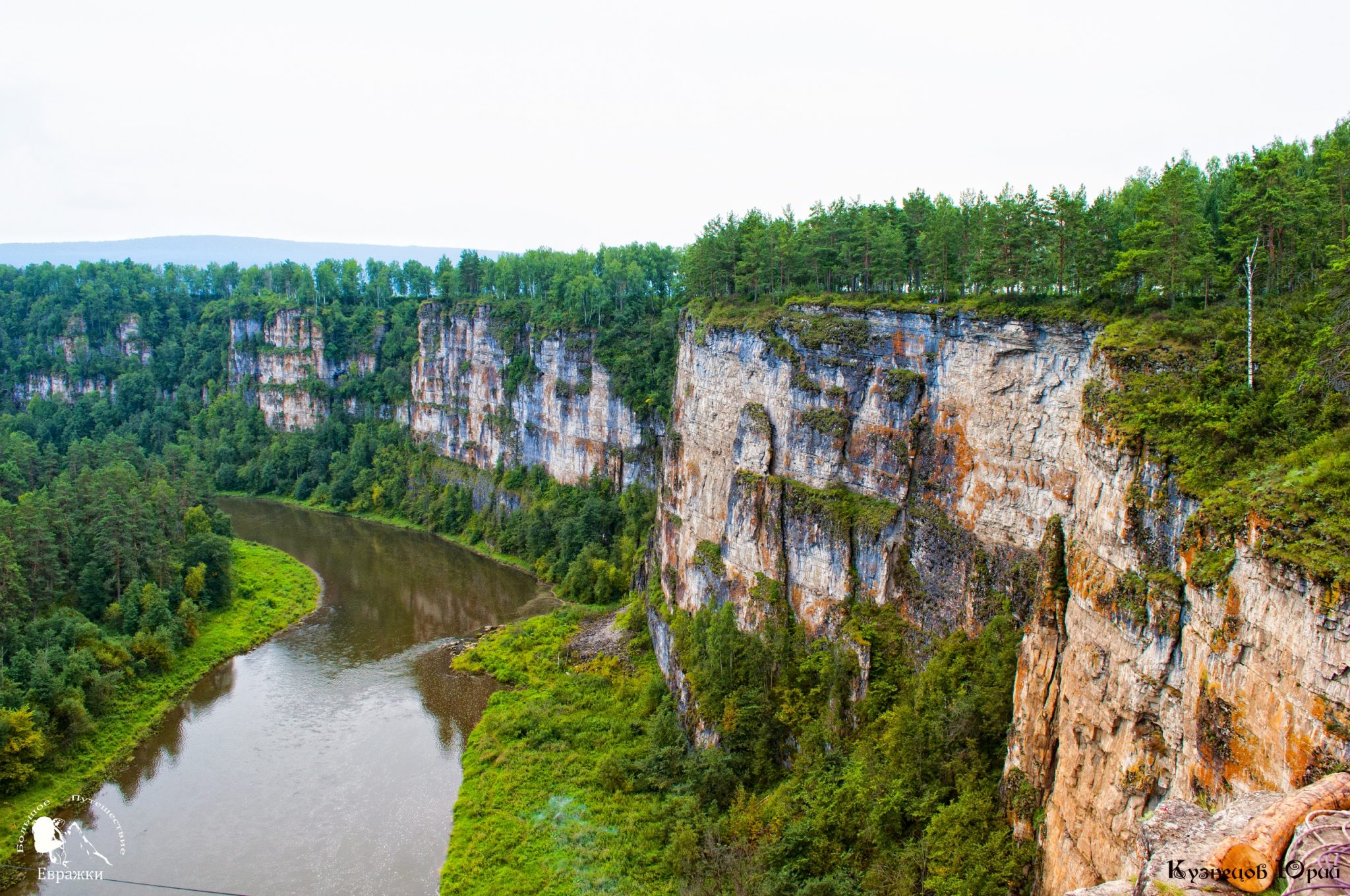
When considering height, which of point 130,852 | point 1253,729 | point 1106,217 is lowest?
point 130,852

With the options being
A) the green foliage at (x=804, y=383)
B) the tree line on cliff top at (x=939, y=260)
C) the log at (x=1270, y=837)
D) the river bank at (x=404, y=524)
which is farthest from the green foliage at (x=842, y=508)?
the river bank at (x=404, y=524)

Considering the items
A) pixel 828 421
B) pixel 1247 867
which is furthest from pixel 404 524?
pixel 1247 867

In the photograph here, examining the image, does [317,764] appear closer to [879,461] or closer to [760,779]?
[760,779]

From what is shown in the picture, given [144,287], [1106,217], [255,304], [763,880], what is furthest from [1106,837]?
[144,287]

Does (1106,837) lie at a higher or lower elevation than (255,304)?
lower

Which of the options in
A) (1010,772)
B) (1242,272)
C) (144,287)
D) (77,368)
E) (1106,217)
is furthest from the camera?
(144,287)

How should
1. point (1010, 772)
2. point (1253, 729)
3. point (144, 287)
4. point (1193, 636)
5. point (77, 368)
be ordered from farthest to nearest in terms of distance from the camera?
point (144, 287)
point (77, 368)
point (1010, 772)
point (1193, 636)
point (1253, 729)

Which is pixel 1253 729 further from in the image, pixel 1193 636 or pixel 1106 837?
pixel 1106 837

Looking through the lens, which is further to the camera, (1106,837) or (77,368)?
(77,368)
